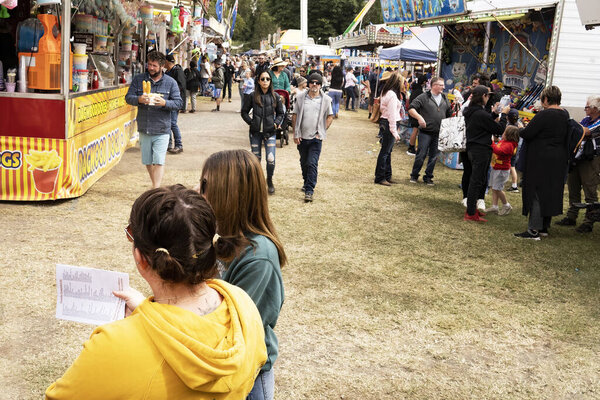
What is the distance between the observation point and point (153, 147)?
7531 millimetres

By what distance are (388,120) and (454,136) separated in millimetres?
1530

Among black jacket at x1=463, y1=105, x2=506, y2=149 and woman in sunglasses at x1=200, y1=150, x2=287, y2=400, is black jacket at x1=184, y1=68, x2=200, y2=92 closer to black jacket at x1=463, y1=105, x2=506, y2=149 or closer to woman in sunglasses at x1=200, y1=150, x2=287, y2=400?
black jacket at x1=463, y1=105, x2=506, y2=149

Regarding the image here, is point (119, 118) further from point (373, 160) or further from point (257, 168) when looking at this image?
point (257, 168)

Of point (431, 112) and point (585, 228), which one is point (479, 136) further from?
point (431, 112)

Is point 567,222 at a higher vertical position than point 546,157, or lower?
lower

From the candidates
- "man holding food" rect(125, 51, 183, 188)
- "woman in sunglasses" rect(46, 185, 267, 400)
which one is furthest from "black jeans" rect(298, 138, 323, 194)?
"woman in sunglasses" rect(46, 185, 267, 400)

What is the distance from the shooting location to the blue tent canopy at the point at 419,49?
66.0 feet

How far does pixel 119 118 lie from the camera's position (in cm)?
998

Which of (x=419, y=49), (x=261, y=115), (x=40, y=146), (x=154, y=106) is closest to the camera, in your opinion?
(x=40, y=146)

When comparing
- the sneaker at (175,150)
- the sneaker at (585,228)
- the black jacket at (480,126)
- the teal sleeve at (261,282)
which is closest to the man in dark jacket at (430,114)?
the black jacket at (480,126)

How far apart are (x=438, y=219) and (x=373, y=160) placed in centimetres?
465

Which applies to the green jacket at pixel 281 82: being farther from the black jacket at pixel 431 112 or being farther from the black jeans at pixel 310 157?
the black jeans at pixel 310 157

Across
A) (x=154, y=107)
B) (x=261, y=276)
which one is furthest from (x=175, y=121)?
(x=261, y=276)

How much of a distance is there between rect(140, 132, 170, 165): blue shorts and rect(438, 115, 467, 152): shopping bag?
3.77m
